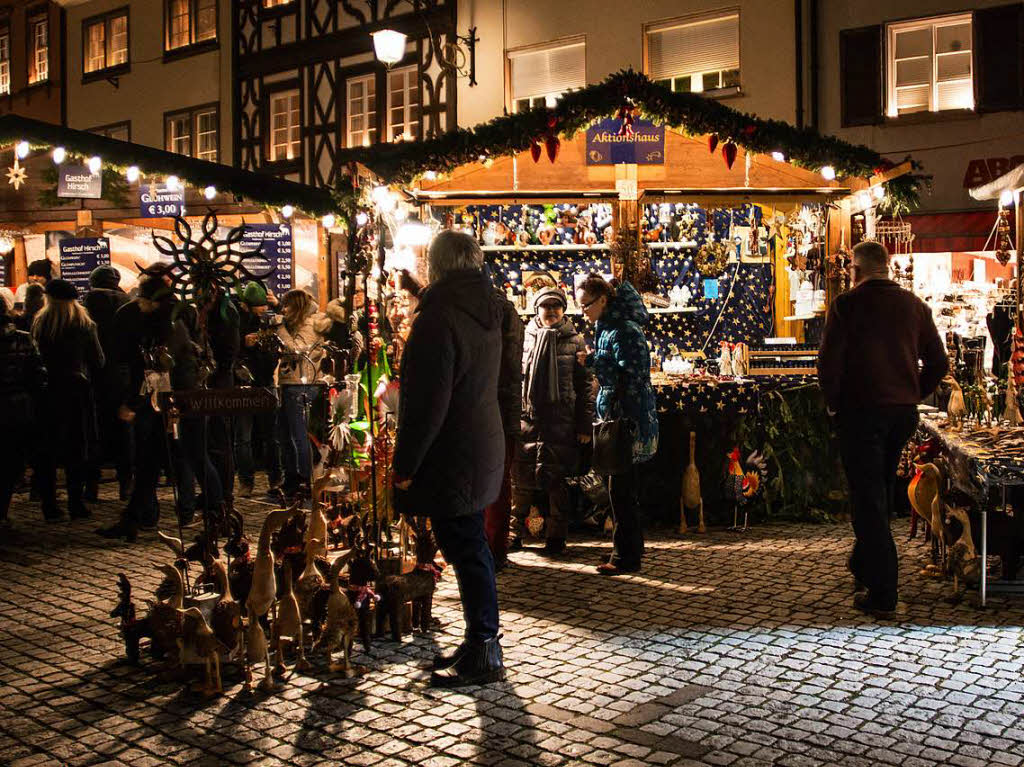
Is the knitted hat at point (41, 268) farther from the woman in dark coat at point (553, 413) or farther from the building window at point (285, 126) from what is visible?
the building window at point (285, 126)

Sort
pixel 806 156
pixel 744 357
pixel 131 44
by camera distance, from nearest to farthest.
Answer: pixel 806 156, pixel 744 357, pixel 131 44

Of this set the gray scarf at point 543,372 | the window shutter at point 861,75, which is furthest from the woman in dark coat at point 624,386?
the window shutter at point 861,75

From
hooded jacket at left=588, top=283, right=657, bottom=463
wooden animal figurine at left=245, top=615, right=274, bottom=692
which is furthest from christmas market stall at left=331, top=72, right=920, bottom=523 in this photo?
wooden animal figurine at left=245, top=615, right=274, bottom=692

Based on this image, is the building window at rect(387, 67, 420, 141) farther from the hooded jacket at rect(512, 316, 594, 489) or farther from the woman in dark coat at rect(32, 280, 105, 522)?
the hooded jacket at rect(512, 316, 594, 489)

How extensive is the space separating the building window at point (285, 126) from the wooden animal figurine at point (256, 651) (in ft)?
53.3

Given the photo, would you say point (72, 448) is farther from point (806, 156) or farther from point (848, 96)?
point (848, 96)

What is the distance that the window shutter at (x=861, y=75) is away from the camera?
1375 centimetres

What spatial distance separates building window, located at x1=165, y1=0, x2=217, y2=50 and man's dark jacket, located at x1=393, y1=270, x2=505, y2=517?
18.5m

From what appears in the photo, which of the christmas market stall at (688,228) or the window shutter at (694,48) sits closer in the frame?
the christmas market stall at (688,228)

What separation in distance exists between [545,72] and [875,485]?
1207cm

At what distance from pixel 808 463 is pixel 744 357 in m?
1.45

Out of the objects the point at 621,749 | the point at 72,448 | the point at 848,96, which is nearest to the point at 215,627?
the point at 621,749

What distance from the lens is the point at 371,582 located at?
5.13 metres

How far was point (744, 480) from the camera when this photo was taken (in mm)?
7965
